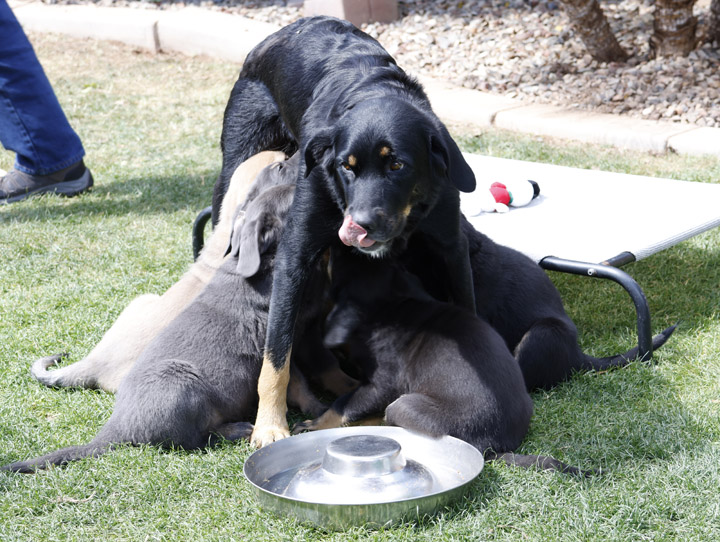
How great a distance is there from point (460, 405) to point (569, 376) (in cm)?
99

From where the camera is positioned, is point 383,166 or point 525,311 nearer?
point 383,166

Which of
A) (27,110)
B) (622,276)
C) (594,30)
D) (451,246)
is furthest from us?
(594,30)

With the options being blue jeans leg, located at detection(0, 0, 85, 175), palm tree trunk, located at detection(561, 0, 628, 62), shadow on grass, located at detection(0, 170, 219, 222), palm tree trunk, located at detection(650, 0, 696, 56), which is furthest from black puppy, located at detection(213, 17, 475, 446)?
palm tree trunk, located at detection(650, 0, 696, 56)

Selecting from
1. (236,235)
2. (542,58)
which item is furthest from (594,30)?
(236,235)

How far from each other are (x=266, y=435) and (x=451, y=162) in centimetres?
146

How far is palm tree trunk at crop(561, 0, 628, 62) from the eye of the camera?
27.6 feet

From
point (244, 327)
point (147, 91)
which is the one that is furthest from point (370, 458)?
point (147, 91)

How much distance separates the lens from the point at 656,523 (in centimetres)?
306

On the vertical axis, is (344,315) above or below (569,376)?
above

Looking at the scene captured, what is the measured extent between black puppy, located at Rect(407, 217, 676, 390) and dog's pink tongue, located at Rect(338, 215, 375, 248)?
81cm

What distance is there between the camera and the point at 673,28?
8562 millimetres

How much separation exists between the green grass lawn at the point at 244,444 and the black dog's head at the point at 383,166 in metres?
1.11

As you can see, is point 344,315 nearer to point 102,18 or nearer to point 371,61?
point 371,61

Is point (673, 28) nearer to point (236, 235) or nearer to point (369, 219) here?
point (236, 235)
